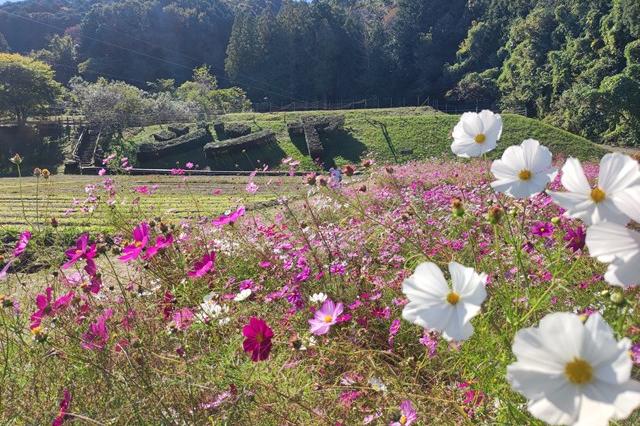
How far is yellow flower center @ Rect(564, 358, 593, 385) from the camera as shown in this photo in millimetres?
479

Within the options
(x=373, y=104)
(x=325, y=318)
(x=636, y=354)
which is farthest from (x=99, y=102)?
(x=636, y=354)

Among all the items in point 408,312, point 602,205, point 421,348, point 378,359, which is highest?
point 602,205

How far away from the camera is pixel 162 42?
5372 centimetres

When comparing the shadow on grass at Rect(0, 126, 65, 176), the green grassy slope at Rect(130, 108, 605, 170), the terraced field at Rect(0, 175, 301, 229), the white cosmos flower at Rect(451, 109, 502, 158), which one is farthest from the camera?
the shadow on grass at Rect(0, 126, 65, 176)

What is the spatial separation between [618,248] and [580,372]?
13 centimetres

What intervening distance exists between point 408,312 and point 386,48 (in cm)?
4705

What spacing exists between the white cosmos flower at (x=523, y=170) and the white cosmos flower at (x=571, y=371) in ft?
1.27

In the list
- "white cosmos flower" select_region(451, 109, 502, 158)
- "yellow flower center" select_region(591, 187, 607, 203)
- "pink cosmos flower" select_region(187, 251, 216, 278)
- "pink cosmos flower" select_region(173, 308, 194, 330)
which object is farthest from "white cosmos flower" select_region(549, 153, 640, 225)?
"pink cosmos flower" select_region(173, 308, 194, 330)

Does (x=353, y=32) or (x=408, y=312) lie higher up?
(x=408, y=312)

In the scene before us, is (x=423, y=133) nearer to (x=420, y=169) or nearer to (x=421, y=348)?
(x=420, y=169)

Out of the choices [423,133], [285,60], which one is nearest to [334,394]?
[423,133]

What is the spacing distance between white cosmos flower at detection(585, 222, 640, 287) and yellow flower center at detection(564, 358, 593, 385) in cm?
10

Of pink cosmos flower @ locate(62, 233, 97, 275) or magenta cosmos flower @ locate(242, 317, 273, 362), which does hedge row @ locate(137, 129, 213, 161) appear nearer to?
pink cosmos flower @ locate(62, 233, 97, 275)

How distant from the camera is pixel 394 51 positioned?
148 ft
